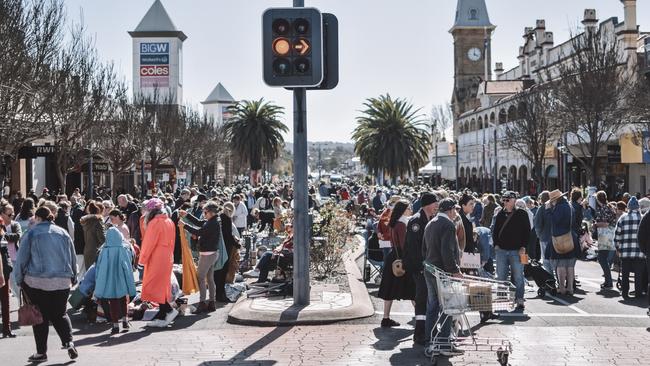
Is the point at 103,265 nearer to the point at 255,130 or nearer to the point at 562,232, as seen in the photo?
the point at 562,232

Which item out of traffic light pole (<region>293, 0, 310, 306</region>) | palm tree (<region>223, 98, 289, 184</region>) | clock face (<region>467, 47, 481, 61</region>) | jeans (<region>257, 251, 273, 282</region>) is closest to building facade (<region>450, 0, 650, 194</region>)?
clock face (<region>467, 47, 481, 61</region>)

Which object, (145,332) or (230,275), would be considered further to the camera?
(230,275)

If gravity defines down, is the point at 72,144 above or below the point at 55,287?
above

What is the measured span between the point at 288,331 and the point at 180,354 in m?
1.87

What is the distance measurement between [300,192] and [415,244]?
275cm

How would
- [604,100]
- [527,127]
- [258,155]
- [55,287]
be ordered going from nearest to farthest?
[55,287] → [604,100] → [527,127] → [258,155]

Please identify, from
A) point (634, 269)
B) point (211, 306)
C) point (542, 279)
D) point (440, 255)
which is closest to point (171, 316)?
point (211, 306)

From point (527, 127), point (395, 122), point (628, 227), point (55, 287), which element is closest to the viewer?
point (55, 287)

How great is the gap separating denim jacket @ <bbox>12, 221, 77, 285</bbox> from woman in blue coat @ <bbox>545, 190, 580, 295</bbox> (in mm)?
8273

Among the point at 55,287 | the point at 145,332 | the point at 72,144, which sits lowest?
the point at 145,332

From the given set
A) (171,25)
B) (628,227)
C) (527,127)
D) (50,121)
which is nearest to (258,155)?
(527,127)

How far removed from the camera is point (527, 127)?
45938mm

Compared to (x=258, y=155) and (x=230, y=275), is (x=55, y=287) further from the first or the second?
(x=258, y=155)

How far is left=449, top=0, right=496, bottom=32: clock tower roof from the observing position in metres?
99.1
